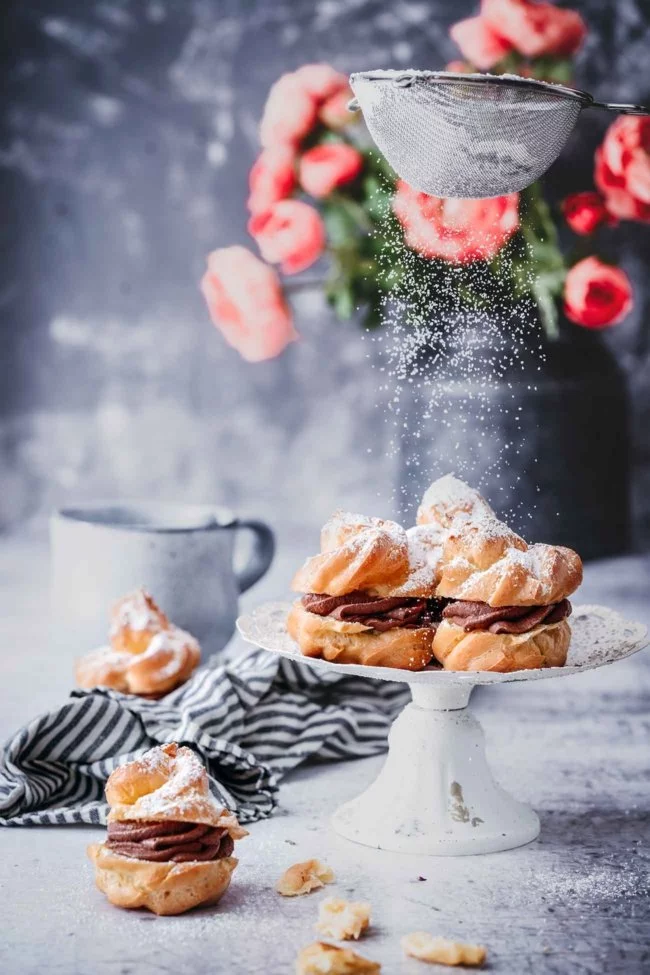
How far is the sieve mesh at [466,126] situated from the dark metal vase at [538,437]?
56 cm

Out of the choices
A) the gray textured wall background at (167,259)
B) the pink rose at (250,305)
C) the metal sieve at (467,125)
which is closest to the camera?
the metal sieve at (467,125)

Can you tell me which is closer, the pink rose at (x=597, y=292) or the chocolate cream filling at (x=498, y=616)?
the chocolate cream filling at (x=498, y=616)

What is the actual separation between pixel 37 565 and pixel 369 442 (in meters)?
0.67

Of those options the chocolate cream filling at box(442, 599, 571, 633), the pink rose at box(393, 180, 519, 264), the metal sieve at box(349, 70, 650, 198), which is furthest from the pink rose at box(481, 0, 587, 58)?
the chocolate cream filling at box(442, 599, 571, 633)

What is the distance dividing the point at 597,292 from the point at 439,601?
831mm

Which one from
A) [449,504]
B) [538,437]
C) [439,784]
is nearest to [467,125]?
[449,504]

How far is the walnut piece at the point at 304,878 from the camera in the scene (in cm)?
111

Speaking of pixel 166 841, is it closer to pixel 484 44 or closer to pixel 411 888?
pixel 411 888

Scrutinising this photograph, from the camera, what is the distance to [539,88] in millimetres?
1271

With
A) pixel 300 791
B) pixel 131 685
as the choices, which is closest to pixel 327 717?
pixel 300 791

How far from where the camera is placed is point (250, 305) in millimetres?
2113

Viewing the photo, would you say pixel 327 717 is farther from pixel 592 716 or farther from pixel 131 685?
pixel 592 716

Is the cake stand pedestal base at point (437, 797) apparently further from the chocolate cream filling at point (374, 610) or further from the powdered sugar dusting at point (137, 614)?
the powdered sugar dusting at point (137, 614)

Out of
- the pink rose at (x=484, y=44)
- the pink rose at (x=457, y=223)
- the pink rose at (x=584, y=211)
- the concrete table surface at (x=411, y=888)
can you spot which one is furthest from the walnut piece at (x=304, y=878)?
the pink rose at (x=484, y=44)
